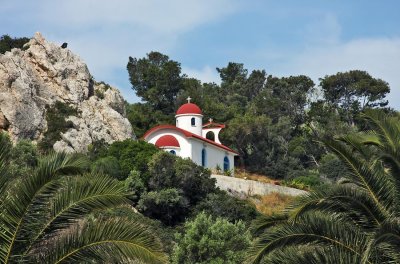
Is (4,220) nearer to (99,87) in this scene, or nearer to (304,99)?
(99,87)

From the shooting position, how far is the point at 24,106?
52.2 metres

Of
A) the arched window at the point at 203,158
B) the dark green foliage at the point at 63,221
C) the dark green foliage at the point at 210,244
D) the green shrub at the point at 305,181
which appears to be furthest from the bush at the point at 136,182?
the dark green foliage at the point at 63,221

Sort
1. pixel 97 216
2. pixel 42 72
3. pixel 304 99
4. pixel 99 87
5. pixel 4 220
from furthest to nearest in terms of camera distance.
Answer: pixel 304 99 < pixel 99 87 < pixel 42 72 < pixel 97 216 < pixel 4 220

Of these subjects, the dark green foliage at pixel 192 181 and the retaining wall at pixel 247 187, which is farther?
the retaining wall at pixel 247 187

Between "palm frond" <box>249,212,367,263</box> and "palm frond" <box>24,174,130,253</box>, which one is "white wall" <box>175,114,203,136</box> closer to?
"palm frond" <box>249,212,367,263</box>

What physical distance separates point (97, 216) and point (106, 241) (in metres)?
1.12

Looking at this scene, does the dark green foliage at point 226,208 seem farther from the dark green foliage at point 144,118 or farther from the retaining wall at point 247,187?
the dark green foliage at point 144,118

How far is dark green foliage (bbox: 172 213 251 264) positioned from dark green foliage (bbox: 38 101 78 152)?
72.1ft

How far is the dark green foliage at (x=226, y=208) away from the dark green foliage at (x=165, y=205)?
103 cm

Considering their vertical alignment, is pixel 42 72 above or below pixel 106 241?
above

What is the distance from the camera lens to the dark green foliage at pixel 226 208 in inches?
1843

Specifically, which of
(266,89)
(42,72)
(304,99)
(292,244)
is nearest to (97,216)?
(292,244)

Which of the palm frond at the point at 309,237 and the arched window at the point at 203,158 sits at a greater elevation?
the arched window at the point at 203,158

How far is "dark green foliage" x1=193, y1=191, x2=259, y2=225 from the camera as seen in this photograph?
46.8 m
